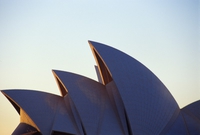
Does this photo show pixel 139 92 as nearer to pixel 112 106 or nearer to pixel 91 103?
pixel 112 106

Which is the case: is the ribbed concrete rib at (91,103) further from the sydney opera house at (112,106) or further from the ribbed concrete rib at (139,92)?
the ribbed concrete rib at (139,92)

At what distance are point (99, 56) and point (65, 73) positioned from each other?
3.97m

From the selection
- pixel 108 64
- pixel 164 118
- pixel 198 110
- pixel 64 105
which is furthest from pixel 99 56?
pixel 198 110

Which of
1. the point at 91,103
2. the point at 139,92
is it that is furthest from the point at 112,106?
the point at 139,92

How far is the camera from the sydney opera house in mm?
24844

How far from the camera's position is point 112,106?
87.3 feet

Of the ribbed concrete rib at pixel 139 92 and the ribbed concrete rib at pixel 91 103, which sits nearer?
the ribbed concrete rib at pixel 139 92

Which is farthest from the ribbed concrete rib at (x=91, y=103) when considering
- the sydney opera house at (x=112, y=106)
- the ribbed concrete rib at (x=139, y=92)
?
the ribbed concrete rib at (x=139, y=92)

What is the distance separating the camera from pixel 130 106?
2486cm

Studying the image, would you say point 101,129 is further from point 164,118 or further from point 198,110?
Answer: point 198,110

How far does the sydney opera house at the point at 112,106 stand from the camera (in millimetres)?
24844

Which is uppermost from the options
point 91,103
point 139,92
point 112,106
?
point 139,92

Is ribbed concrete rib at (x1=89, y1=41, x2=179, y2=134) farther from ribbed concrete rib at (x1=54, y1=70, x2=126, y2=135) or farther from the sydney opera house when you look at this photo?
ribbed concrete rib at (x1=54, y1=70, x2=126, y2=135)

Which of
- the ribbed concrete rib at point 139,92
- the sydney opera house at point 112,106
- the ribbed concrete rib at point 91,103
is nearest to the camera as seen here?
the ribbed concrete rib at point 139,92
